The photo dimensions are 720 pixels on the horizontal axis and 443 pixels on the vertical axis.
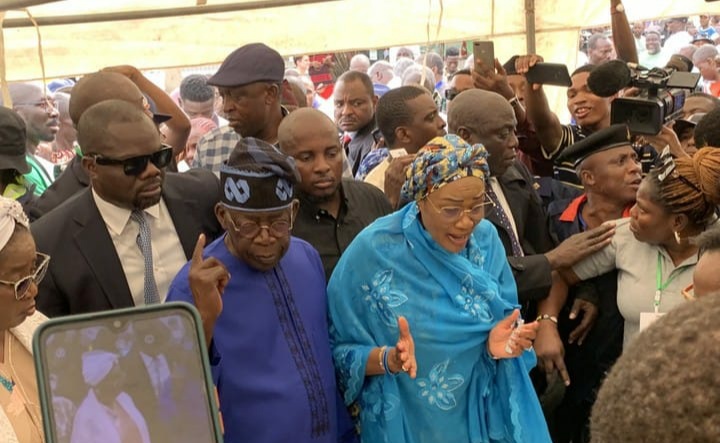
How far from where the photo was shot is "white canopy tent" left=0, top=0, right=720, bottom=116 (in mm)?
5398

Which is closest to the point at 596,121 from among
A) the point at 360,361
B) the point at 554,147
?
the point at 554,147

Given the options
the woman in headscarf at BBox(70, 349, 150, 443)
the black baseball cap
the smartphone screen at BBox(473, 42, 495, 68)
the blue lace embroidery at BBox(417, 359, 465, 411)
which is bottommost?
the blue lace embroidery at BBox(417, 359, 465, 411)

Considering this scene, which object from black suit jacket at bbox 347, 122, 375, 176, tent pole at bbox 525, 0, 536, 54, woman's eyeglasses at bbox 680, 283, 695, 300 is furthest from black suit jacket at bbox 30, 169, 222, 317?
tent pole at bbox 525, 0, 536, 54

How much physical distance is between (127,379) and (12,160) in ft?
7.54

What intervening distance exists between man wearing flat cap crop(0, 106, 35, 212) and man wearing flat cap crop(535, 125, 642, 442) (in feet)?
6.69

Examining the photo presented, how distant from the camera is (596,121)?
15.7 feet

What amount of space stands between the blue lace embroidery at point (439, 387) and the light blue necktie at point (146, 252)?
2.74ft

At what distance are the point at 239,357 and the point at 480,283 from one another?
0.79 meters

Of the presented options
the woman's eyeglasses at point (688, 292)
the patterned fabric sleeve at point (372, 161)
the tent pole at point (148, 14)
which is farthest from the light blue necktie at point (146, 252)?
the tent pole at point (148, 14)

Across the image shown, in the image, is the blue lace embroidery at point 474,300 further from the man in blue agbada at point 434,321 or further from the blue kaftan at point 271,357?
the blue kaftan at point 271,357

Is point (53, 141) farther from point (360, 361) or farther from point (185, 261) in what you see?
point (360, 361)

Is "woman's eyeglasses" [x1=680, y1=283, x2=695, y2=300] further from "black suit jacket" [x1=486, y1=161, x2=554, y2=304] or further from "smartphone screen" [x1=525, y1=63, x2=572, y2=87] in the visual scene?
"smartphone screen" [x1=525, y1=63, x2=572, y2=87]

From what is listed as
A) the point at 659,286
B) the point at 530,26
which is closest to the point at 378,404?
the point at 659,286

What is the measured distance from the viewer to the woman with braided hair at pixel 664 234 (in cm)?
325
